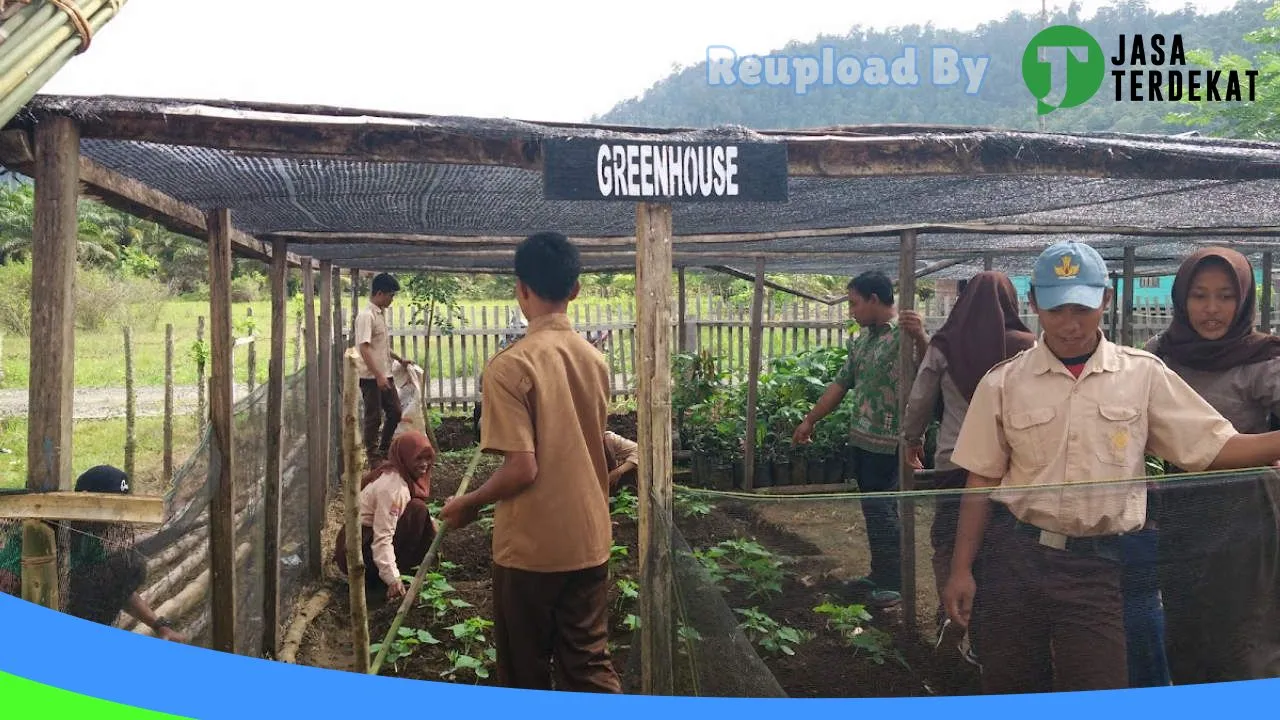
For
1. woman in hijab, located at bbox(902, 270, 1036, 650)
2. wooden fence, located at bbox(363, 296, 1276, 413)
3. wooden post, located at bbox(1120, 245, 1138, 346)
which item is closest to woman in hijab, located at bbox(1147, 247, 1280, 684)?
woman in hijab, located at bbox(902, 270, 1036, 650)

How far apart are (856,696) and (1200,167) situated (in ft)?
9.38

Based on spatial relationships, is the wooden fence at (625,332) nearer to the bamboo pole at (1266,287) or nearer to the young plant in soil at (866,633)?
the bamboo pole at (1266,287)

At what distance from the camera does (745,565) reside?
9.48 ft

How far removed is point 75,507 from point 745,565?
1.89m

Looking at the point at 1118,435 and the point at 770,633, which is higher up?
the point at 1118,435

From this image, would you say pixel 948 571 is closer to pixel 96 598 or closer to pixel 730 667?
pixel 730 667

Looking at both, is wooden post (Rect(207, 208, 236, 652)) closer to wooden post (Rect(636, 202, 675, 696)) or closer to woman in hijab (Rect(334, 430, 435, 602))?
woman in hijab (Rect(334, 430, 435, 602))

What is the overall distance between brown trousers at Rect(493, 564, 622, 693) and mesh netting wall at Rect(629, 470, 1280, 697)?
768 millimetres

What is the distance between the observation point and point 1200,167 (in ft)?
13.7

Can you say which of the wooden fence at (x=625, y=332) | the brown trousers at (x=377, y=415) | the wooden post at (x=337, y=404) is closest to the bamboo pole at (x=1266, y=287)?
the wooden fence at (x=625, y=332)

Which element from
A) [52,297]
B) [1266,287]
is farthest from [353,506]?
[1266,287]

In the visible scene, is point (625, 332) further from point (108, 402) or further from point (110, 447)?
point (108, 402)

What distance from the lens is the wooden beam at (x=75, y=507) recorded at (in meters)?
2.68

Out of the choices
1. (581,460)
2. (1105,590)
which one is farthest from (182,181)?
(1105,590)
